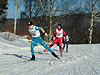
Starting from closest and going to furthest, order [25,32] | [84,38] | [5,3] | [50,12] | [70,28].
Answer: [50,12], [25,32], [5,3], [84,38], [70,28]

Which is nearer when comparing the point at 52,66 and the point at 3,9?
the point at 52,66

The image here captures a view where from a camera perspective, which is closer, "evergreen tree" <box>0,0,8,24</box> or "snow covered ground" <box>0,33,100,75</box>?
"snow covered ground" <box>0,33,100,75</box>

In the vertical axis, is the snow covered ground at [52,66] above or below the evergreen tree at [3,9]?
below

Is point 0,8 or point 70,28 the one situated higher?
point 0,8

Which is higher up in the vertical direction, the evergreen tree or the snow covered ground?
the evergreen tree

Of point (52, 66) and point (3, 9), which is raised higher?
point (3, 9)

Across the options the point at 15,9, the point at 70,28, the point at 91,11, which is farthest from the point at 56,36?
→ the point at 70,28

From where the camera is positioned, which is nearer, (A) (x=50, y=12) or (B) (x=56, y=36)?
(B) (x=56, y=36)

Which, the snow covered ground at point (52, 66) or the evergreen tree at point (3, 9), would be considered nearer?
the snow covered ground at point (52, 66)

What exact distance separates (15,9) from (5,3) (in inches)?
297

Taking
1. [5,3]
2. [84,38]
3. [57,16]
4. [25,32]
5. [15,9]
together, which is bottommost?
[84,38]

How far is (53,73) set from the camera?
3137 millimetres

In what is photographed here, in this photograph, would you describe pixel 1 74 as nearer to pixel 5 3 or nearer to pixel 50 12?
pixel 50 12

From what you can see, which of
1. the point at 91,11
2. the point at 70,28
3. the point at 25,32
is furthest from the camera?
the point at 70,28
